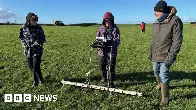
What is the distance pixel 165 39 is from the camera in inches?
348

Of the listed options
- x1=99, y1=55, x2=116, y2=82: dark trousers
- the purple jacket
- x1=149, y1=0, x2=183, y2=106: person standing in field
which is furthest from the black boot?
x1=149, y1=0, x2=183, y2=106: person standing in field

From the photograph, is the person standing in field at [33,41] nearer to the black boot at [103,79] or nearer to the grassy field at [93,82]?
the grassy field at [93,82]

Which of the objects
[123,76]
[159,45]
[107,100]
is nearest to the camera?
[159,45]

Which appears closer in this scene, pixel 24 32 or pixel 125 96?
pixel 125 96

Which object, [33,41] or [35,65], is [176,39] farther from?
[35,65]

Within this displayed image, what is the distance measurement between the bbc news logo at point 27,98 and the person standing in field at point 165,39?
10.6ft

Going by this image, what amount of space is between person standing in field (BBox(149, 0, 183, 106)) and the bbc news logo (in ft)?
10.6

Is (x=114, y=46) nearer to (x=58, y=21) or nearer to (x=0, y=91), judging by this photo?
(x=0, y=91)

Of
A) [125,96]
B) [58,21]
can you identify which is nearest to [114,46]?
[125,96]

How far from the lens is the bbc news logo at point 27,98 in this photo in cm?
959

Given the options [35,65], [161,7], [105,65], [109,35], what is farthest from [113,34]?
[35,65]

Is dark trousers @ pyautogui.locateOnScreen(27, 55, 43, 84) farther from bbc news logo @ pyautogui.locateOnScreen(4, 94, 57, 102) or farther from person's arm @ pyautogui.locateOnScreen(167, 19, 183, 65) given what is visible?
person's arm @ pyautogui.locateOnScreen(167, 19, 183, 65)

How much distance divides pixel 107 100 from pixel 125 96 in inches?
26.8

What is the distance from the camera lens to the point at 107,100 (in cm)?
966
